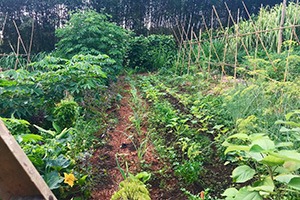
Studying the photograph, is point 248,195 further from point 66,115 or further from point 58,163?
point 66,115

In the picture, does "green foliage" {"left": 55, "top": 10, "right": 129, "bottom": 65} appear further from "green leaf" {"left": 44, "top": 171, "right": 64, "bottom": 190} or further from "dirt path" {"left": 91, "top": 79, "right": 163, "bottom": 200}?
"green leaf" {"left": 44, "top": 171, "right": 64, "bottom": 190}

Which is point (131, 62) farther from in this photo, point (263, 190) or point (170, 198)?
point (263, 190)

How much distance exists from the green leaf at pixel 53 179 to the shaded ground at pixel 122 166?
28 centimetres

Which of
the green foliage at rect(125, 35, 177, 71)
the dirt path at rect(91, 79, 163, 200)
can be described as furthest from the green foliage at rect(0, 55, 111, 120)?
the green foliage at rect(125, 35, 177, 71)

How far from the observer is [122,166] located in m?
2.00

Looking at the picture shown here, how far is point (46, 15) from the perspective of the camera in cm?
895

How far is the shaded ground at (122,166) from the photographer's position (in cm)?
169

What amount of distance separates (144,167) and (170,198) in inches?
14.6

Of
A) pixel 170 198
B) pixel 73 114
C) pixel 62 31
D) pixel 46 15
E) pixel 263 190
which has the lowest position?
pixel 170 198

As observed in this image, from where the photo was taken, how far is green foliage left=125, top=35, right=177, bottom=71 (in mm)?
7763

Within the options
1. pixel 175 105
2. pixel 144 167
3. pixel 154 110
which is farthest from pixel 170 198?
pixel 175 105

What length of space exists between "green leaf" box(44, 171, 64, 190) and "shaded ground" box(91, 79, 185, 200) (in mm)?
285

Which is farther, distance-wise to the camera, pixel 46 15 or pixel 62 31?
pixel 46 15

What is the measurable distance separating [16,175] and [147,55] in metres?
7.26
